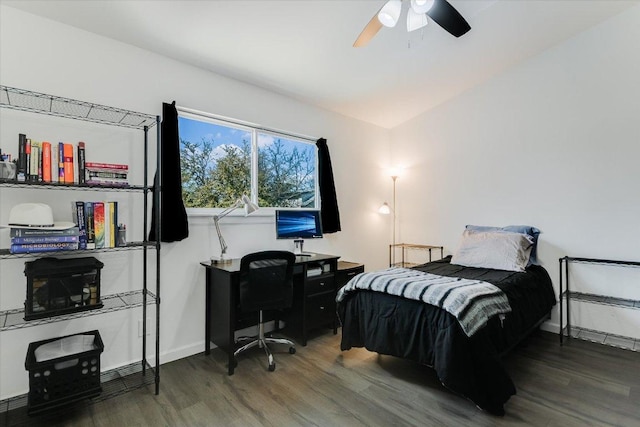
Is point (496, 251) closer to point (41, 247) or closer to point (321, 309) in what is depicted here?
point (321, 309)

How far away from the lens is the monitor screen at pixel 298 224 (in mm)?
3348

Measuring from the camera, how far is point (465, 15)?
9.07ft

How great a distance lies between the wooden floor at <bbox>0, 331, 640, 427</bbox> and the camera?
1.94 m

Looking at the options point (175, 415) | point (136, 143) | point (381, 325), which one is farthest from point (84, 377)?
point (381, 325)

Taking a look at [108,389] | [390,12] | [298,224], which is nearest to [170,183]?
[298,224]

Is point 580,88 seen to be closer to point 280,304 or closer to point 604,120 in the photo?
point 604,120

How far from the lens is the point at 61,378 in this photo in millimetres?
1919

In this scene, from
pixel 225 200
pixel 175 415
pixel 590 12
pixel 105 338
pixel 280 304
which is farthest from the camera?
pixel 225 200

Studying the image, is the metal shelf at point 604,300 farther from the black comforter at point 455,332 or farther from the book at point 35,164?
the book at point 35,164

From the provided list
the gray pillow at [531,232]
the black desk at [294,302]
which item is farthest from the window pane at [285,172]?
the gray pillow at [531,232]

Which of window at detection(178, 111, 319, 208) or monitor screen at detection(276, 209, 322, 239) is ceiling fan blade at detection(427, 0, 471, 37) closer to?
window at detection(178, 111, 319, 208)

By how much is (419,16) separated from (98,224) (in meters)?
2.60

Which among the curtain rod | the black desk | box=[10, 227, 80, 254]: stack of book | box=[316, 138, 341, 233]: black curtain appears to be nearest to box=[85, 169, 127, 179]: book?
box=[10, 227, 80, 254]: stack of book

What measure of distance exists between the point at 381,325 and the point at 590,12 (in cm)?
334
